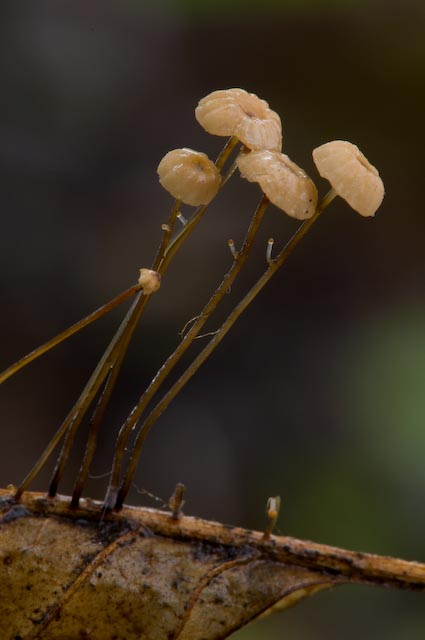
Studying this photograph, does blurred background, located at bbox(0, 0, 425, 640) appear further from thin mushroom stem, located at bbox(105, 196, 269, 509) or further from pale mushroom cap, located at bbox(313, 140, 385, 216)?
pale mushroom cap, located at bbox(313, 140, 385, 216)

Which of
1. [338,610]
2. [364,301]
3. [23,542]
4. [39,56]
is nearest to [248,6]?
[39,56]

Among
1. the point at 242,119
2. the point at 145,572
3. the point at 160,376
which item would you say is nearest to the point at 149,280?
the point at 160,376

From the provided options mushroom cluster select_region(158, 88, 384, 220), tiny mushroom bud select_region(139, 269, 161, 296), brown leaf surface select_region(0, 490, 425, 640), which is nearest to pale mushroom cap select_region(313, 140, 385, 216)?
mushroom cluster select_region(158, 88, 384, 220)

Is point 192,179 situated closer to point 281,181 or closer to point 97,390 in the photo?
point 281,181

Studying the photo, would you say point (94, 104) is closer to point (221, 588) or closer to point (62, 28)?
point (62, 28)

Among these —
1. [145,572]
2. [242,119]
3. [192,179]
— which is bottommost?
[145,572]

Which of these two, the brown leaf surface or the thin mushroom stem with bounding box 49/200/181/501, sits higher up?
the thin mushroom stem with bounding box 49/200/181/501
